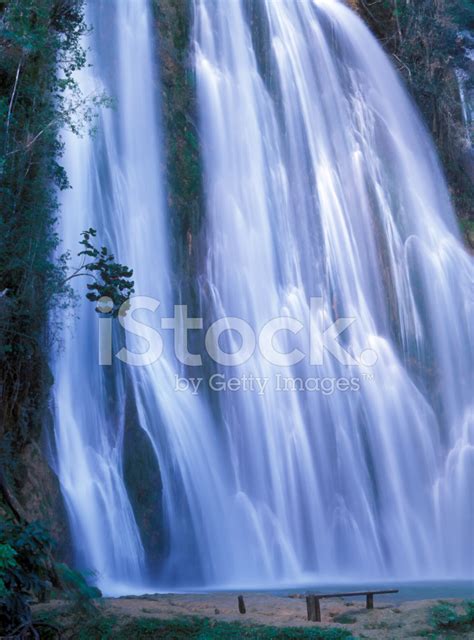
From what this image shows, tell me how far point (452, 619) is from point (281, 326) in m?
10.7

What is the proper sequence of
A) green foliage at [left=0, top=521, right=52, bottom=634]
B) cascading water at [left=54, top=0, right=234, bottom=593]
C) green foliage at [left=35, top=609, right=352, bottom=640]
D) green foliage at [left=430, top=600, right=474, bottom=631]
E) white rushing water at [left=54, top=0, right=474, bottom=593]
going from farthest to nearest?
1. white rushing water at [left=54, top=0, right=474, bottom=593]
2. cascading water at [left=54, top=0, right=234, bottom=593]
3. green foliage at [left=430, top=600, right=474, bottom=631]
4. green foliage at [left=35, top=609, right=352, bottom=640]
5. green foliage at [left=0, top=521, right=52, bottom=634]

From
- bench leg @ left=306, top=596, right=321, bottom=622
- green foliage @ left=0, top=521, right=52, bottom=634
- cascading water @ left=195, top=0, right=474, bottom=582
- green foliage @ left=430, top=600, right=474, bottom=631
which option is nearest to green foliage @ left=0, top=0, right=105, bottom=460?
green foliage @ left=0, top=521, right=52, bottom=634

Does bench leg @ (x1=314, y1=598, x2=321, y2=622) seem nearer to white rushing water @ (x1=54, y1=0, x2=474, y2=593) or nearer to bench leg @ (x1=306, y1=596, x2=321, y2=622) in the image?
bench leg @ (x1=306, y1=596, x2=321, y2=622)

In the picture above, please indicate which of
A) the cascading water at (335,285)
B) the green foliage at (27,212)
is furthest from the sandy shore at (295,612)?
the cascading water at (335,285)

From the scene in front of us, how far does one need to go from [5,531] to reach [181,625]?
2114 mm

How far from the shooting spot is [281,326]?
→ 1939 centimetres

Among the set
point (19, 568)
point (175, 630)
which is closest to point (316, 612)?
point (175, 630)

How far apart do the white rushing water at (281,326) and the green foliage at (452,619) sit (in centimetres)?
555

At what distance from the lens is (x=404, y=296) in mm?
21562

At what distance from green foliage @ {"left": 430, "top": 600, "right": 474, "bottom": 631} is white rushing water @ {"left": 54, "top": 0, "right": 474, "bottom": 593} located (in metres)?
5.55

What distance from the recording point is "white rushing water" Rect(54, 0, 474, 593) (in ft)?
49.5

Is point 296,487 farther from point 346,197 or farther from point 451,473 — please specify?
point 346,197

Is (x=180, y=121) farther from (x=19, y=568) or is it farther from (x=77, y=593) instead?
(x=19, y=568)

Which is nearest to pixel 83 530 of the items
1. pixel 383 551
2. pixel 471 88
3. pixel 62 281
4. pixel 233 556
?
pixel 233 556
